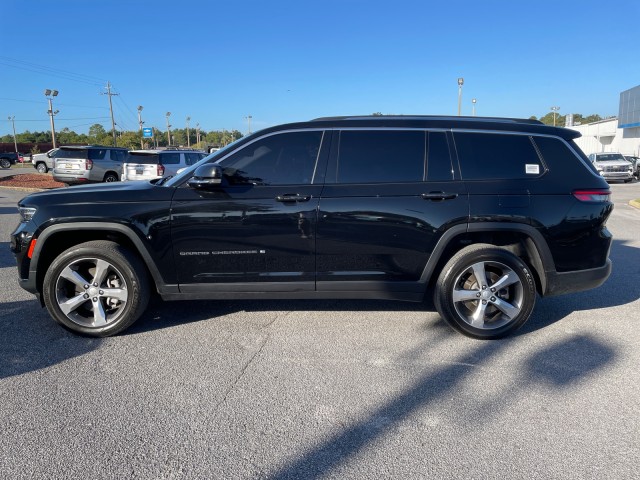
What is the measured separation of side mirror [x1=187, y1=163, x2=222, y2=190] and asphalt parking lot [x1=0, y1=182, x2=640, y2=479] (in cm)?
135

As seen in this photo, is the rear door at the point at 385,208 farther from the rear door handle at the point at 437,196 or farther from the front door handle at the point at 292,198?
the front door handle at the point at 292,198

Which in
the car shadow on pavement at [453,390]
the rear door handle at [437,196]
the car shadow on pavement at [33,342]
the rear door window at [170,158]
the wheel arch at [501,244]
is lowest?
the car shadow on pavement at [453,390]

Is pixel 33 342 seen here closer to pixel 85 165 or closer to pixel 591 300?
pixel 591 300

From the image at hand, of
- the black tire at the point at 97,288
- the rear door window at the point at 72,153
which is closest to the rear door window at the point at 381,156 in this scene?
the black tire at the point at 97,288

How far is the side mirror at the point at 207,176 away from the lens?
3887 millimetres

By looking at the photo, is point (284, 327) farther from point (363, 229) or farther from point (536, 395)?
point (536, 395)

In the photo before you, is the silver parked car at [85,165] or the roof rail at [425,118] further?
the silver parked car at [85,165]

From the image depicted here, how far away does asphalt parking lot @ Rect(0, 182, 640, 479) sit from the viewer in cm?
255

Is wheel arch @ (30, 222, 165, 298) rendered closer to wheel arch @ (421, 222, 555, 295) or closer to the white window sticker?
wheel arch @ (421, 222, 555, 295)

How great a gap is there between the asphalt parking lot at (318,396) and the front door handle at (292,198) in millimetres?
1209

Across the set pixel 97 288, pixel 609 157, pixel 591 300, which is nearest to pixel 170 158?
pixel 97 288

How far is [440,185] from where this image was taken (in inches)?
161

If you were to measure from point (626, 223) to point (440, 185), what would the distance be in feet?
29.8

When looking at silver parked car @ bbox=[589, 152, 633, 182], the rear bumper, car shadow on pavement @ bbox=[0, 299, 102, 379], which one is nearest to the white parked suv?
car shadow on pavement @ bbox=[0, 299, 102, 379]
